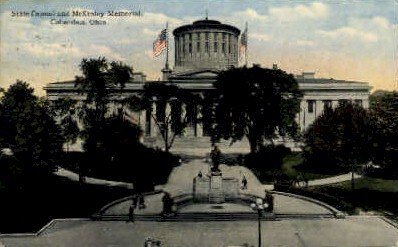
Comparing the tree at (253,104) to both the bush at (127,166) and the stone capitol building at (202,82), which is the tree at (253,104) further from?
the bush at (127,166)

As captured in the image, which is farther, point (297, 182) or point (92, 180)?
point (92, 180)

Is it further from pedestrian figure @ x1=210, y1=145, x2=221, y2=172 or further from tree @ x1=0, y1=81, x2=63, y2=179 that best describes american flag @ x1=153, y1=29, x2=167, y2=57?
tree @ x1=0, y1=81, x2=63, y2=179

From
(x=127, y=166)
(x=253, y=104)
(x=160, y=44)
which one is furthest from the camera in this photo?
(x=253, y=104)

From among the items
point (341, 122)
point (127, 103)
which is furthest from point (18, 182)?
point (341, 122)

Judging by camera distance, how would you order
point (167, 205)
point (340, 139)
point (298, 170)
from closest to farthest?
point (167, 205), point (340, 139), point (298, 170)

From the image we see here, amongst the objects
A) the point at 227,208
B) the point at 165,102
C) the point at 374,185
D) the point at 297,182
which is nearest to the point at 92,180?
the point at 165,102

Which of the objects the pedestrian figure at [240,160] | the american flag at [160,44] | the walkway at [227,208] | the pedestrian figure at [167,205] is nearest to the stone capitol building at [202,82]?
the pedestrian figure at [240,160]

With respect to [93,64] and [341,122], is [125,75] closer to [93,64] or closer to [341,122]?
[93,64]

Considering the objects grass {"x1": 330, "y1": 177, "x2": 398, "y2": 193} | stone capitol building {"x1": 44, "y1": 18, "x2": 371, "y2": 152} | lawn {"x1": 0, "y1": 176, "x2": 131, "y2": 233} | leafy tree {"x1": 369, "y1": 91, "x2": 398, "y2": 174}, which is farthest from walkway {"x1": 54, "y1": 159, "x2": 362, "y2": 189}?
stone capitol building {"x1": 44, "y1": 18, "x2": 371, "y2": 152}

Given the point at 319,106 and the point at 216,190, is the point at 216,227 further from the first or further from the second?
the point at 319,106
